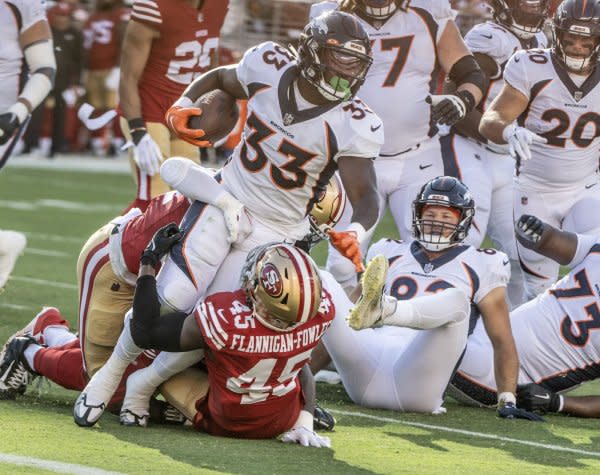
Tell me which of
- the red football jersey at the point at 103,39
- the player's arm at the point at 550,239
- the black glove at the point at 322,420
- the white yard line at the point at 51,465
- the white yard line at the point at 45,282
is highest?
the white yard line at the point at 51,465

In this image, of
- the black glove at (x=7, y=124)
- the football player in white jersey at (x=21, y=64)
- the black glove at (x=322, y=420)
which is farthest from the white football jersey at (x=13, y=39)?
the black glove at (x=322, y=420)

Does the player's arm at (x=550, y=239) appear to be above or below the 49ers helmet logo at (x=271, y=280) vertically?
below

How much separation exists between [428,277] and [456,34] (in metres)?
1.71

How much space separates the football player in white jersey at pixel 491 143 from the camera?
715 centimetres

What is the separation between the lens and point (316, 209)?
531 cm

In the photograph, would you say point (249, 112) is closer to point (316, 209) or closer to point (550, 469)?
point (316, 209)

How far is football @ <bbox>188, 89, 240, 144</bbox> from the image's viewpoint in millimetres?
5250

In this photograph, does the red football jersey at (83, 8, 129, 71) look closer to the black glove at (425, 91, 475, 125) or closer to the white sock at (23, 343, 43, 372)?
the black glove at (425, 91, 475, 125)


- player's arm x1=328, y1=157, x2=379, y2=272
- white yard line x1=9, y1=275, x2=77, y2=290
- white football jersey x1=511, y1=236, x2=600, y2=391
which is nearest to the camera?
player's arm x1=328, y1=157, x2=379, y2=272

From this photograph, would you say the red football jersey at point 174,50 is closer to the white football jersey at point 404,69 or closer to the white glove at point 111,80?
the white football jersey at point 404,69

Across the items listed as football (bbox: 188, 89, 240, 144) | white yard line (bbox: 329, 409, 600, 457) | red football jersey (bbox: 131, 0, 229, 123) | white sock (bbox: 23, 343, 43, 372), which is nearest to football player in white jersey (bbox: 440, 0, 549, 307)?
red football jersey (bbox: 131, 0, 229, 123)

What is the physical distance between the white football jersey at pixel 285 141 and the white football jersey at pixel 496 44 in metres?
2.44

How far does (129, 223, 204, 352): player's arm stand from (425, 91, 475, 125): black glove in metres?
2.09

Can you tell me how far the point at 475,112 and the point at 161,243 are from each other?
9.36ft
